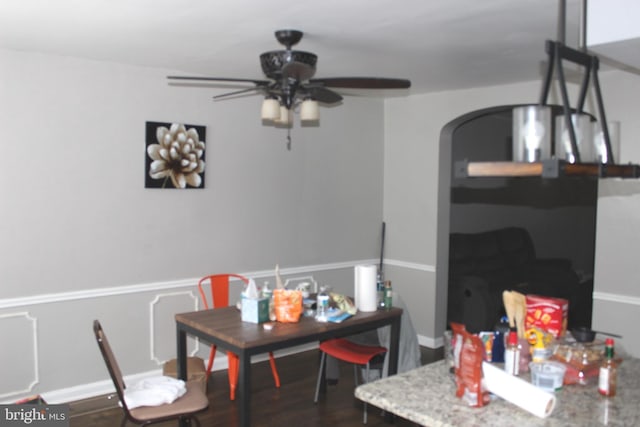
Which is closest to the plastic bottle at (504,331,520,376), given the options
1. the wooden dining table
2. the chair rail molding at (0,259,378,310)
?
the wooden dining table

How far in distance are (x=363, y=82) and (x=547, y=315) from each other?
160 centimetres

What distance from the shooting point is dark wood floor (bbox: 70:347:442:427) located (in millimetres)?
3758

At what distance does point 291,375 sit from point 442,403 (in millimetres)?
2870

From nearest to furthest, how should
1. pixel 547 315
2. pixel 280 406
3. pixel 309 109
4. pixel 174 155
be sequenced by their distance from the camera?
pixel 547 315
pixel 309 109
pixel 280 406
pixel 174 155

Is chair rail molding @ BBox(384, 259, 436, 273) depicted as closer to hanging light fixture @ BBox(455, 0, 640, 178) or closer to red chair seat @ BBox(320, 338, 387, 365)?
red chair seat @ BBox(320, 338, 387, 365)

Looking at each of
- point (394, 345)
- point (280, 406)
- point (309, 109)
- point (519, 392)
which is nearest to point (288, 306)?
point (394, 345)

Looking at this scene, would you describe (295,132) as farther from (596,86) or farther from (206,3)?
(596,86)

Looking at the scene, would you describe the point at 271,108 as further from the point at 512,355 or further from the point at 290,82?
the point at 512,355

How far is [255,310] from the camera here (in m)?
3.34

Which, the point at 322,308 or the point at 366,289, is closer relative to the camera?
the point at 322,308

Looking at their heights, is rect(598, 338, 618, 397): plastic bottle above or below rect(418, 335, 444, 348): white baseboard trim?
above

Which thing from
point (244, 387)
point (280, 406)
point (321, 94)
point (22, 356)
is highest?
point (321, 94)

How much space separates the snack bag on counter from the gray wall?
2974 millimetres

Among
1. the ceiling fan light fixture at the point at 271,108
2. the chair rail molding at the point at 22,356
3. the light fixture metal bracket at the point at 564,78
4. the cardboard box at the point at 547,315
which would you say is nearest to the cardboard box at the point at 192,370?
the chair rail molding at the point at 22,356
